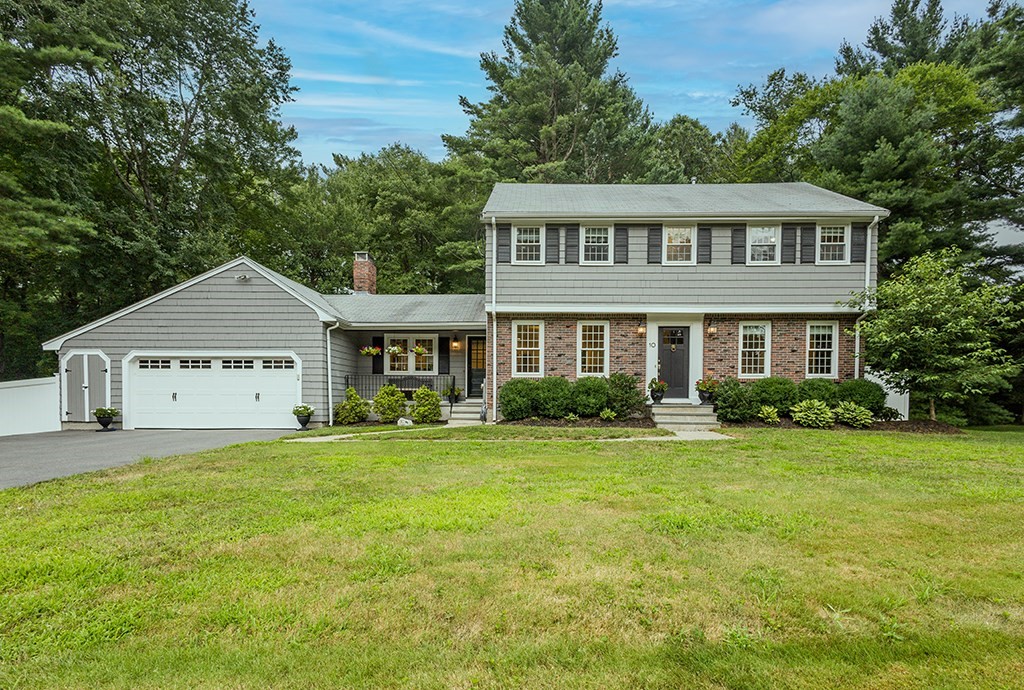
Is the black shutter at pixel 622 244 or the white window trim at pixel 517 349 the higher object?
the black shutter at pixel 622 244

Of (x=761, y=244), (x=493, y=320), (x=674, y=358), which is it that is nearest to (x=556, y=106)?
(x=761, y=244)

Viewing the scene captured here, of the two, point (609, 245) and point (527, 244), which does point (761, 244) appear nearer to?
point (609, 245)

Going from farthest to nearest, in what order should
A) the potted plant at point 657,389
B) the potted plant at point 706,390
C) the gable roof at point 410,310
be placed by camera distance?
the gable roof at point 410,310
the potted plant at point 657,389
the potted plant at point 706,390

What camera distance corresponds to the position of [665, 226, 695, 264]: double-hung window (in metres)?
13.6

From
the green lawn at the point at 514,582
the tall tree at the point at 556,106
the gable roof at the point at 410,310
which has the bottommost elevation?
the green lawn at the point at 514,582

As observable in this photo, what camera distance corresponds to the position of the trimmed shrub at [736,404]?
481 inches

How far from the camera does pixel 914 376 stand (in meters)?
11.7

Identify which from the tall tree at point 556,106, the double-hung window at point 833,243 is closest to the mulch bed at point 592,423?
the double-hung window at point 833,243

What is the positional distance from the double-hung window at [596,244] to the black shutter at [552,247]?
30.7 inches

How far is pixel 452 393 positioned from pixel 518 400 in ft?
9.96

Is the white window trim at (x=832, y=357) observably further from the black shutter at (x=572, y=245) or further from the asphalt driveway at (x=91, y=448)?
the asphalt driveway at (x=91, y=448)

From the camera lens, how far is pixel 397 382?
15.8 metres

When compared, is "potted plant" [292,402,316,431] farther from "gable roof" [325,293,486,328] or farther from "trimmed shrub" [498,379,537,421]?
"trimmed shrub" [498,379,537,421]

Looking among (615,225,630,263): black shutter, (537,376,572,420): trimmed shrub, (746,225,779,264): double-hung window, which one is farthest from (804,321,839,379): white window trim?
(537,376,572,420): trimmed shrub
